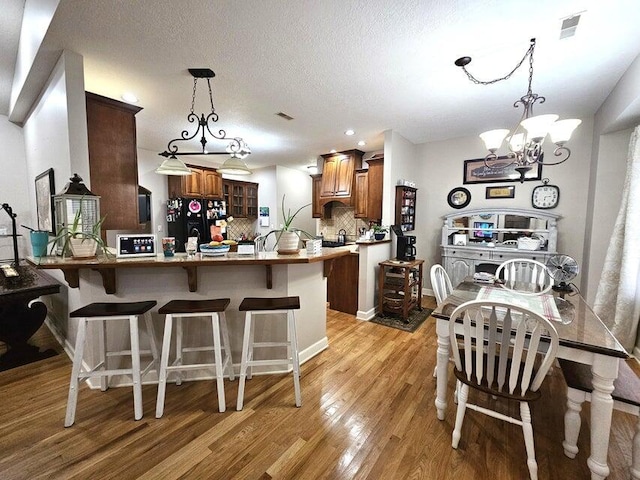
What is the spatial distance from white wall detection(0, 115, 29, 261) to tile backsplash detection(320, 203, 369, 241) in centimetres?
490

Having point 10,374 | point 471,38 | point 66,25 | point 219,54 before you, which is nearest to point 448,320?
point 471,38

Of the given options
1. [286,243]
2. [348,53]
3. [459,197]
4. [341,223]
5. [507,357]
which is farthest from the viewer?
[341,223]

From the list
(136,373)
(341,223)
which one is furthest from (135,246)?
(341,223)

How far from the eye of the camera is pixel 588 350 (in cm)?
134

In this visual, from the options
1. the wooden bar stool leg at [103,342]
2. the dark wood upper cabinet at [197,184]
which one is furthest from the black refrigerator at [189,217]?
the wooden bar stool leg at [103,342]

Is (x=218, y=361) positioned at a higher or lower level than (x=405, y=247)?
lower

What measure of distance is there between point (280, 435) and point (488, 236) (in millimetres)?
3990

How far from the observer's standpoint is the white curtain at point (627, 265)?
2.59 m

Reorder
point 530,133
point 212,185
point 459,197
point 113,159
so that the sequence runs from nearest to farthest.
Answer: point 530,133 → point 113,159 → point 459,197 → point 212,185

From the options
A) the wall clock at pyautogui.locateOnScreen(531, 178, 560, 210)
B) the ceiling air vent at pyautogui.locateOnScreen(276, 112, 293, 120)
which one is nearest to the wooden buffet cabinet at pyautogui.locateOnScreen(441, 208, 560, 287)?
the wall clock at pyautogui.locateOnScreen(531, 178, 560, 210)

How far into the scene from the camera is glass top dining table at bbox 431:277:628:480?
1.32 m

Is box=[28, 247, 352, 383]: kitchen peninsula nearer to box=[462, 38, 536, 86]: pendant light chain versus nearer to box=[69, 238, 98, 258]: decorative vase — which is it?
box=[69, 238, 98, 258]: decorative vase

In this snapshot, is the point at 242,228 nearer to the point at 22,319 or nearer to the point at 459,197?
the point at 22,319

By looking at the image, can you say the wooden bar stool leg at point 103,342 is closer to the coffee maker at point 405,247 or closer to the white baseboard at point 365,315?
the white baseboard at point 365,315
